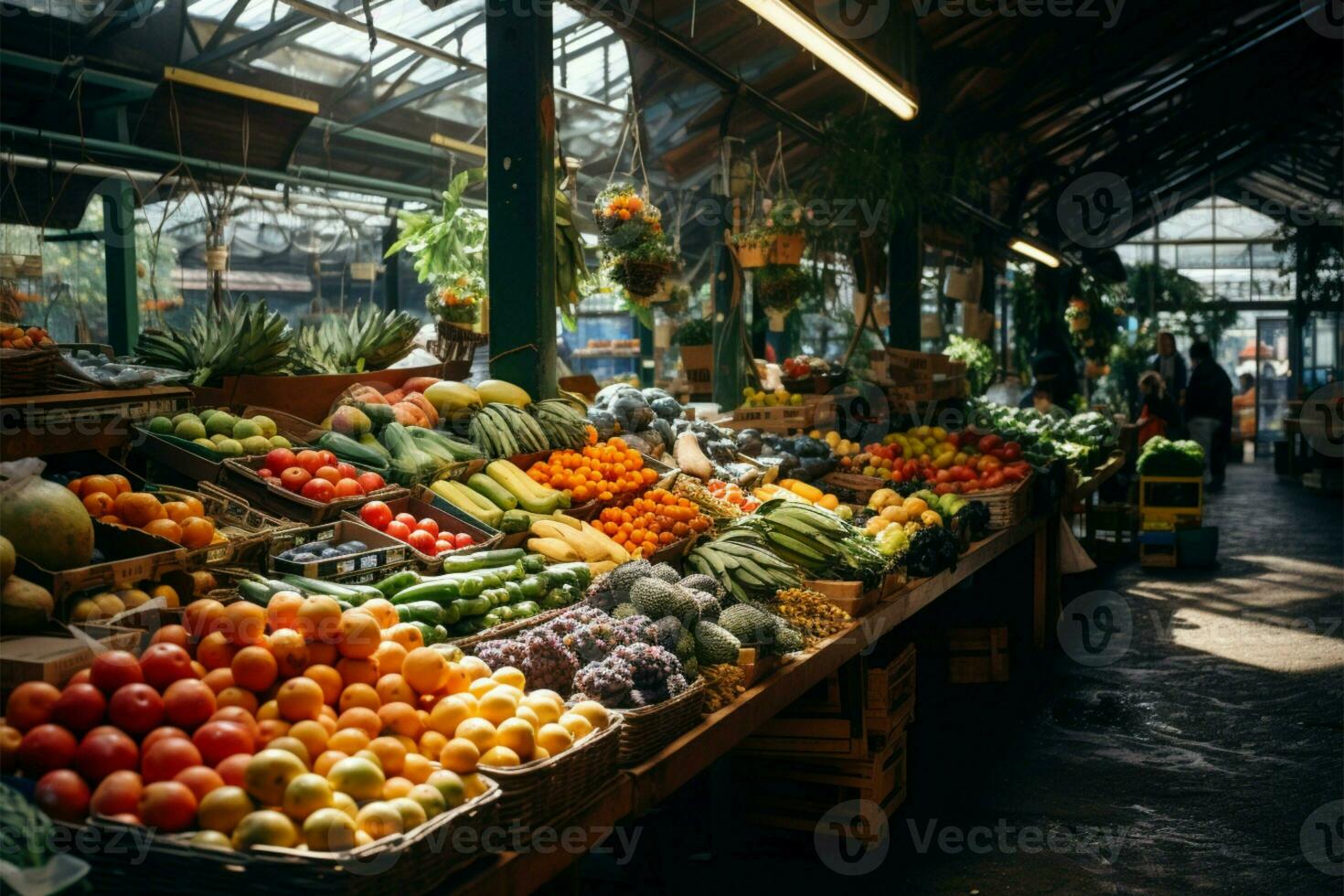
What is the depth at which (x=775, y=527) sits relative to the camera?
4.30 m

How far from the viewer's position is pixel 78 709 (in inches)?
70.9

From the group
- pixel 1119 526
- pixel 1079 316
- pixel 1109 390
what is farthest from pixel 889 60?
pixel 1109 390

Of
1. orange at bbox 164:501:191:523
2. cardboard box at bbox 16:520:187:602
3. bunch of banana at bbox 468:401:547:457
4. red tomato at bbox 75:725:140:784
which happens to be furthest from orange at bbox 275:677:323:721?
bunch of banana at bbox 468:401:547:457

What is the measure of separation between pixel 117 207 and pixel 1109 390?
1774 centimetres

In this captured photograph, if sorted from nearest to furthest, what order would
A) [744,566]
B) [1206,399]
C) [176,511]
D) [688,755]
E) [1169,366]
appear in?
[688,755] → [176,511] → [744,566] → [1206,399] → [1169,366]

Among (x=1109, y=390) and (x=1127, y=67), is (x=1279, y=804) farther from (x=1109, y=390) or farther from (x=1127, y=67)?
(x=1109, y=390)

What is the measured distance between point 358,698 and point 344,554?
0.93 meters

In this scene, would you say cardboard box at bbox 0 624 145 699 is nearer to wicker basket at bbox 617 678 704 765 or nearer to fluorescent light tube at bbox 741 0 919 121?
wicker basket at bbox 617 678 704 765

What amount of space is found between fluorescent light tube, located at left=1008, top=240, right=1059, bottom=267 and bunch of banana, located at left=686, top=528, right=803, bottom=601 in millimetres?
9579

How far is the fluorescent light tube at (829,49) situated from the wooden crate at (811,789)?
2.59 m

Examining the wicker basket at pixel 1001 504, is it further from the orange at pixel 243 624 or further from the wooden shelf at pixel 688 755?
the orange at pixel 243 624

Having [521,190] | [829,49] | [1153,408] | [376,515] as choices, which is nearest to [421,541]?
[376,515]

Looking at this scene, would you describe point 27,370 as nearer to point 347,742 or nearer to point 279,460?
point 279,460

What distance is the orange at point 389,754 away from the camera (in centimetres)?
195
